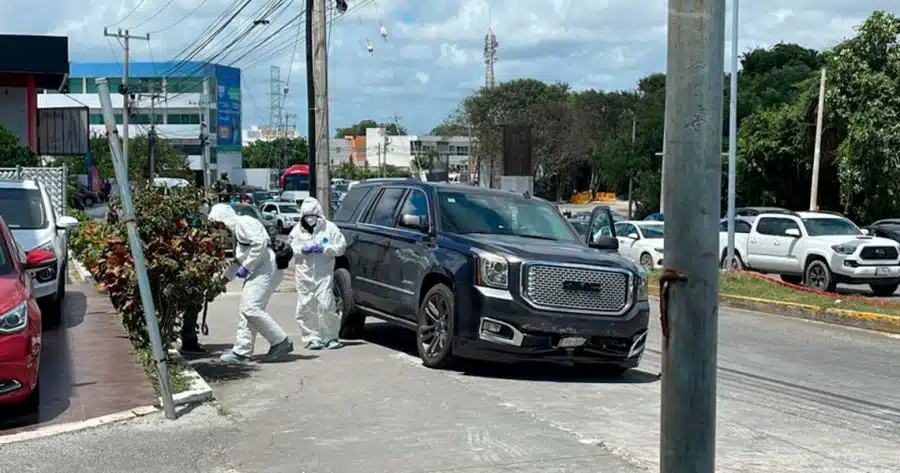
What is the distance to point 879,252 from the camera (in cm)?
2133

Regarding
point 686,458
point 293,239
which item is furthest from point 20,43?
point 686,458

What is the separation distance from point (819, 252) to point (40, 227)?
50.3 feet

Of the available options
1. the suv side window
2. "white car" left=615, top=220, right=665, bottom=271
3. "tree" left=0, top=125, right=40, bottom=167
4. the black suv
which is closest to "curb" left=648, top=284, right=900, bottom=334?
the black suv

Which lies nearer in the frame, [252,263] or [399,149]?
[252,263]

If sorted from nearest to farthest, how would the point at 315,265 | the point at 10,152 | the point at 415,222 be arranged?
1. the point at 415,222
2. the point at 315,265
3. the point at 10,152

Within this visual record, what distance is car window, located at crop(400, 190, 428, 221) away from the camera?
466 inches

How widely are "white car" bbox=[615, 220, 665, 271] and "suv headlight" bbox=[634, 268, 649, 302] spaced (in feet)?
56.1

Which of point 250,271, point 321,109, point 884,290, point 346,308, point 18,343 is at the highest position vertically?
point 321,109

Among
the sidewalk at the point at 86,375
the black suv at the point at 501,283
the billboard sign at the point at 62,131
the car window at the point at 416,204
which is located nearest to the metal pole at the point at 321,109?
the sidewalk at the point at 86,375

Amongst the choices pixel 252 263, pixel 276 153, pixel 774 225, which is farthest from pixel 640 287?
pixel 276 153

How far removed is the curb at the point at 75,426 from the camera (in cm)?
745

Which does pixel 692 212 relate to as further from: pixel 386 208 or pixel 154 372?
pixel 386 208

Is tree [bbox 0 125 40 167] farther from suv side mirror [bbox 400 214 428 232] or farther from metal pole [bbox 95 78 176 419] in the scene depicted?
metal pole [bbox 95 78 176 419]

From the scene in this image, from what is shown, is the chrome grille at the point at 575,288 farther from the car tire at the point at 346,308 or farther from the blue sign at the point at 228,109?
the blue sign at the point at 228,109
